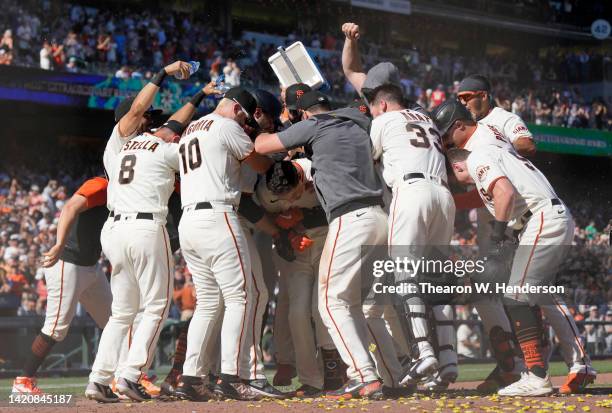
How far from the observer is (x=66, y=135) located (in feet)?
76.4

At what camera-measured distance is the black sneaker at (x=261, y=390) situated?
618cm

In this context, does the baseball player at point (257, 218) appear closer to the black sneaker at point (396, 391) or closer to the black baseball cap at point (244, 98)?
the black baseball cap at point (244, 98)

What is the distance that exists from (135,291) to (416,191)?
2057 millimetres

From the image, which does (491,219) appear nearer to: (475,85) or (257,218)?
(475,85)

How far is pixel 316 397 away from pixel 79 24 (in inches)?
674

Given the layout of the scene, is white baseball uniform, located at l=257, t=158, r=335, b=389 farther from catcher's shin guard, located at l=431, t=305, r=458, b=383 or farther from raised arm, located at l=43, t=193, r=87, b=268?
raised arm, located at l=43, t=193, r=87, b=268

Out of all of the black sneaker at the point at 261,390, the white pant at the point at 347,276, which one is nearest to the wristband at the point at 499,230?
the white pant at the point at 347,276

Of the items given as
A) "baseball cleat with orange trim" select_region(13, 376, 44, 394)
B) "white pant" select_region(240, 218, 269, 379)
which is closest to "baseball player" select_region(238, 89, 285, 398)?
"white pant" select_region(240, 218, 269, 379)

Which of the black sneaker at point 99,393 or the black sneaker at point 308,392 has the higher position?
the black sneaker at point 99,393

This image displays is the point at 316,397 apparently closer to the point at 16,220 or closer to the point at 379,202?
the point at 379,202

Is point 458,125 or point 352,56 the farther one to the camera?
point 352,56

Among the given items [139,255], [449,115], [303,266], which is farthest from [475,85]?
[139,255]

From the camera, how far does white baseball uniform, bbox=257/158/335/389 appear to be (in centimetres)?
687

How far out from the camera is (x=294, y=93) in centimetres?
693
